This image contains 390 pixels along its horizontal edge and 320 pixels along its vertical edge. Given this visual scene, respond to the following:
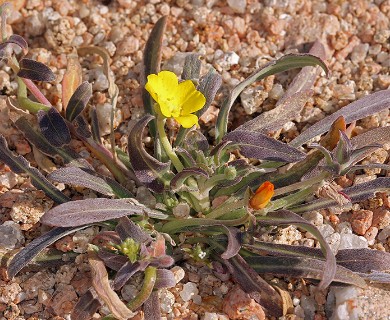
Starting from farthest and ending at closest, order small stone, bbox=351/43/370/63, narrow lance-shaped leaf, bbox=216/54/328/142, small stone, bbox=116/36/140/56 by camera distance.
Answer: small stone, bbox=351/43/370/63, small stone, bbox=116/36/140/56, narrow lance-shaped leaf, bbox=216/54/328/142

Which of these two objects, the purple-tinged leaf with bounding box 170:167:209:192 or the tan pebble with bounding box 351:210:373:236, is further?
the tan pebble with bounding box 351:210:373:236

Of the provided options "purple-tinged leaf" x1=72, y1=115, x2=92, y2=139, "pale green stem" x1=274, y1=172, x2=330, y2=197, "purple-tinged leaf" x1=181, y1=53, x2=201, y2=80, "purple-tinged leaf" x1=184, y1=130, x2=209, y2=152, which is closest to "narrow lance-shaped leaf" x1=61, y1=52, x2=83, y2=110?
"purple-tinged leaf" x1=72, y1=115, x2=92, y2=139

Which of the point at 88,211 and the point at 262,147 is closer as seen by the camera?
the point at 88,211

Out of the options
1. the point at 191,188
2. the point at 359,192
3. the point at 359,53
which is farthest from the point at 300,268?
the point at 359,53

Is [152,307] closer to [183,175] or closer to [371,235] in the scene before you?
[183,175]

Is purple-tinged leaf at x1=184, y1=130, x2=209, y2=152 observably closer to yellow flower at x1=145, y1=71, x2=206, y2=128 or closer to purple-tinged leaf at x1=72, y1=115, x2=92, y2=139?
yellow flower at x1=145, y1=71, x2=206, y2=128

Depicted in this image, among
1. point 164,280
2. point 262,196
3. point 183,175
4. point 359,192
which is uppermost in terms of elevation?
point 262,196
